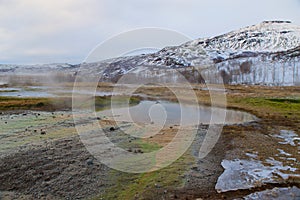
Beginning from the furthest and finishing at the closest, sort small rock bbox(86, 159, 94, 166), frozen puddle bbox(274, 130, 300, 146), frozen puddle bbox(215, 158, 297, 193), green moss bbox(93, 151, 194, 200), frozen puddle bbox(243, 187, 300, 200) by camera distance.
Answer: frozen puddle bbox(274, 130, 300, 146) < small rock bbox(86, 159, 94, 166) < frozen puddle bbox(215, 158, 297, 193) < green moss bbox(93, 151, 194, 200) < frozen puddle bbox(243, 187, 300, 200)

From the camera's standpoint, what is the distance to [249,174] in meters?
11.7

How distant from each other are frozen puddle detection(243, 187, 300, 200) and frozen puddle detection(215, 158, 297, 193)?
0.65 metres

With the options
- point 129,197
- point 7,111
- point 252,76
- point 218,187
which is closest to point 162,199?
point 129,197

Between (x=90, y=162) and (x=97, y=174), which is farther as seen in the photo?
(x=90, y=162)

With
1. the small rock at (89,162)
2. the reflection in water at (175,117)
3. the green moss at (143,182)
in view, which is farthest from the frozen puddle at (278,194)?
the reflection in water at (175,117)

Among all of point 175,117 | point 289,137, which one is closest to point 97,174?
point 289,137

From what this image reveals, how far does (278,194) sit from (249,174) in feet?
6.84

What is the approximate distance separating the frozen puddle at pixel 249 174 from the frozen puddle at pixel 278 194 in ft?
2.12

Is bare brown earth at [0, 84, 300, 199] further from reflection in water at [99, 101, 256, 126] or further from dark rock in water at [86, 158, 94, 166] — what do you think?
reflection in water at [99, 101, 256, 126]

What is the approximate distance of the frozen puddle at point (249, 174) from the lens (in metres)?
10.5

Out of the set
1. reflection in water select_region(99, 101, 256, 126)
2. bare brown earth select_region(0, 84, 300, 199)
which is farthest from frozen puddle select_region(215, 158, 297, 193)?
reflection in water select_region(99, 101, 256, 126)

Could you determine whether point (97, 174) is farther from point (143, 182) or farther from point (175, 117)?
point (175, 117)

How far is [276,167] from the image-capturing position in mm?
12672

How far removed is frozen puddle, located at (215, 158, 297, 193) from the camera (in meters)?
10.5
